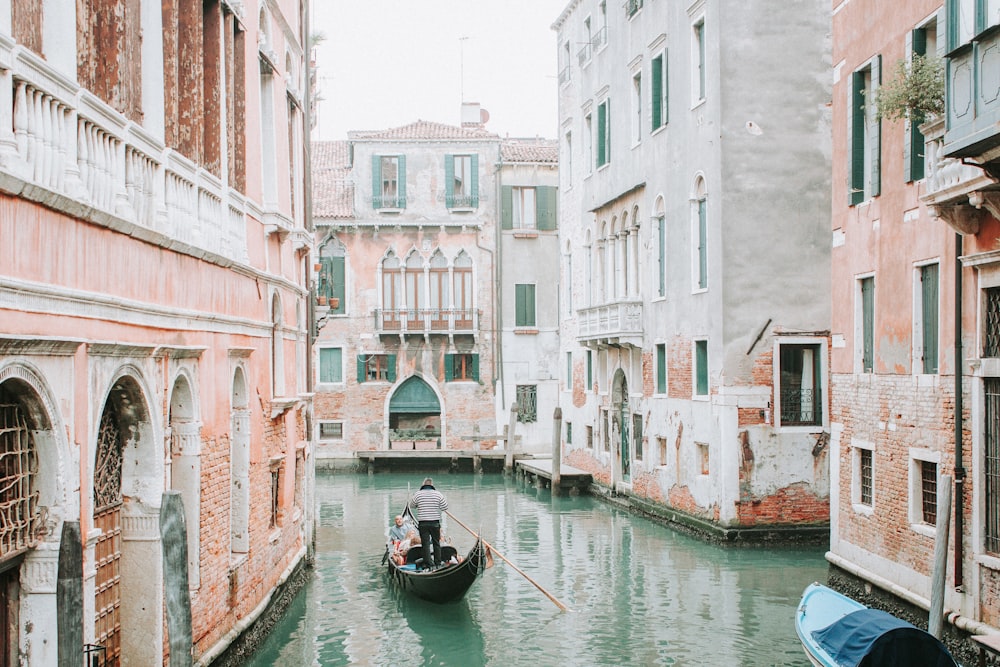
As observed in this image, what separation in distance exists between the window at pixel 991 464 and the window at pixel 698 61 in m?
8.47

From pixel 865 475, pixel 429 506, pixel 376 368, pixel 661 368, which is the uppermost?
pixel 661 368

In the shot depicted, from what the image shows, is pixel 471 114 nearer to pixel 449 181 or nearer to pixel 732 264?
pixel 449 181

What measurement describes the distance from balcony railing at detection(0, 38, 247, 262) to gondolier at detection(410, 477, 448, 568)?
4.61 metres

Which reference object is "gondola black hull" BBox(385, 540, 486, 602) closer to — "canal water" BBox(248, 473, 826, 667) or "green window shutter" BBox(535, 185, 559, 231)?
"canal water" BBox(248, 473, 826, 667)

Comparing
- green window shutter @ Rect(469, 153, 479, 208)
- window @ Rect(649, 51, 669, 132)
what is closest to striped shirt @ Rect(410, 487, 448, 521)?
window @ Rect(649, 51, 669, 132)

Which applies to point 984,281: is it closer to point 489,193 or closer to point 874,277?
point 874,277

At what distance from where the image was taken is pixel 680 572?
1340cm

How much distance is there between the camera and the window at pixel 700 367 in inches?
620

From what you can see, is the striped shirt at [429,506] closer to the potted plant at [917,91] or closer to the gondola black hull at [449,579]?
the gondola black hull at [449,579]

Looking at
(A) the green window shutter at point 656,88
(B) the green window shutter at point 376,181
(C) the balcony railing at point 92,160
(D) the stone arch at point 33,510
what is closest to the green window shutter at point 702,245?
(A) the green window shutter at point 656,88

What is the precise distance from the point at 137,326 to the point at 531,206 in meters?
23.2

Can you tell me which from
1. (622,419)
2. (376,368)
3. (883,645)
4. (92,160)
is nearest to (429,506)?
A: (883,645)

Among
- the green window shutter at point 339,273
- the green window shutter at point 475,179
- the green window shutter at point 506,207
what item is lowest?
the green window shutter at point 339,273

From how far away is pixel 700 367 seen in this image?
15.9m
